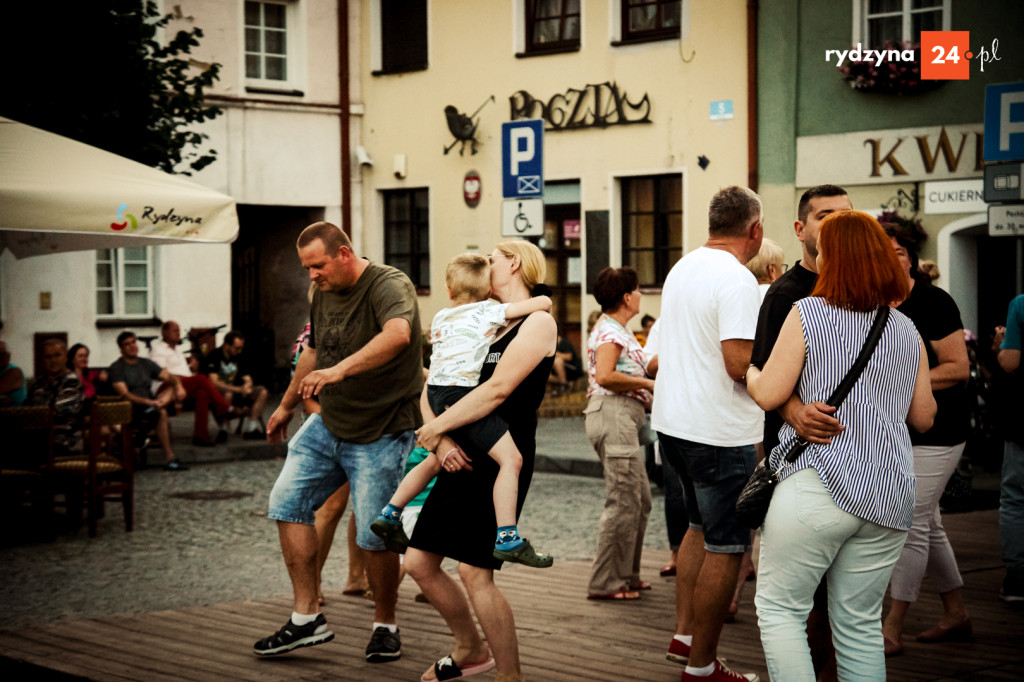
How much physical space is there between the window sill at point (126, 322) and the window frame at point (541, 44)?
24.0 feet

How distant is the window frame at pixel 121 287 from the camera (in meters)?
22.3

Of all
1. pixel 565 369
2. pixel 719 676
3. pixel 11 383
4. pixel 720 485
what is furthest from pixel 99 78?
pixel 719 676

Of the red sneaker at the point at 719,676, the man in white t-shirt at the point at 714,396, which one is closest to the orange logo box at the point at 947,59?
the man in white t-shirt at the point at 714,396

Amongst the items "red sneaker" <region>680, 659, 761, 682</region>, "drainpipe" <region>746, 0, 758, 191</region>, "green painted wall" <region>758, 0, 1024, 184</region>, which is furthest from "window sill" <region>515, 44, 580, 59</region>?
"red sneaker" <region>680, 659, 761, 682</region>

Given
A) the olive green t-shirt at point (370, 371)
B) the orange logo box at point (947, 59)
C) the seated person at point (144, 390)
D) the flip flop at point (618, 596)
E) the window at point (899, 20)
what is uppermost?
the window at point (899, 20)

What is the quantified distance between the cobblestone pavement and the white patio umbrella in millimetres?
2194

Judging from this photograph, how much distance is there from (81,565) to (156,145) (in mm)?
6937

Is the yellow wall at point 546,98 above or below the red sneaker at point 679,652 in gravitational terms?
above

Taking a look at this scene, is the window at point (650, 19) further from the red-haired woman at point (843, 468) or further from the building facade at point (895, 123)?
the red-haired woman at point (843, 468)

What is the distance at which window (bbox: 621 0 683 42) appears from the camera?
21325mm

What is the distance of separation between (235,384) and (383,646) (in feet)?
41.0

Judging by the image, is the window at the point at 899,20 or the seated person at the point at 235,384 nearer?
the seated person at the point at 235,384

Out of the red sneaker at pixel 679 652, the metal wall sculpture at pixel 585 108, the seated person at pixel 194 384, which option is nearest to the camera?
the red sneaker at pixel 679 652

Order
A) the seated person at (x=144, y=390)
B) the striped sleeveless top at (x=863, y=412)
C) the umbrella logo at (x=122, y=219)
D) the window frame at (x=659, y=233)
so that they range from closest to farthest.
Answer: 1. the striped sleeveless top at (x=863, y=412)
2. the umbrella logo at (x=122, y=219)
3. the seated person at (x=144, y=390)
4. the window frame at (x=659, y=233)
